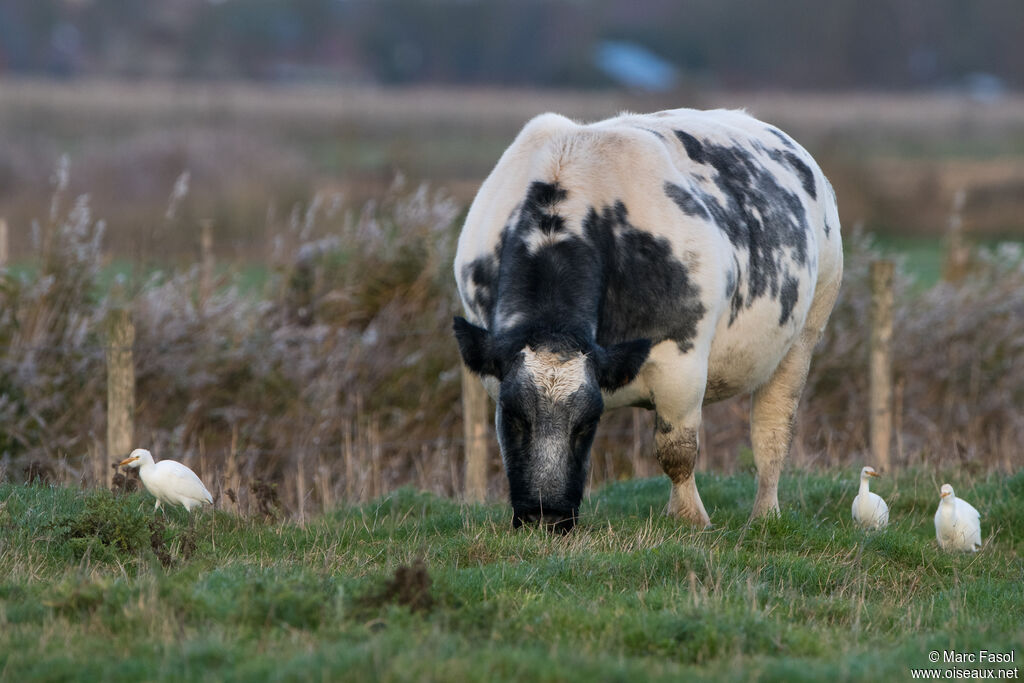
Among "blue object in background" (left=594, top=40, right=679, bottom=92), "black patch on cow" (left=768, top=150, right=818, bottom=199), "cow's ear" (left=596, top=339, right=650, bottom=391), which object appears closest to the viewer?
"cow's ear" (left=596, top=339, right=650, bottom=391)

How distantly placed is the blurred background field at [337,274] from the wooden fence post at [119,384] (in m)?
0.33

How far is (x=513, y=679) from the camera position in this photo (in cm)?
420

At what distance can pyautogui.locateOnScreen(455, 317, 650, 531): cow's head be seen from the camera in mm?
6090

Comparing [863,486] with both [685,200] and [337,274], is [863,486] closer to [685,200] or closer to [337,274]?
[685,200]

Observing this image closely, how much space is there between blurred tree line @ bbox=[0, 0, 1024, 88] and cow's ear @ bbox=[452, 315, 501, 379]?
59373 mm

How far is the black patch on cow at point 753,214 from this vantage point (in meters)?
7.39

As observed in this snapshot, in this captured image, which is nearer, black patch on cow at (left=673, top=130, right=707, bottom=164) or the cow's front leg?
the cow's front leg

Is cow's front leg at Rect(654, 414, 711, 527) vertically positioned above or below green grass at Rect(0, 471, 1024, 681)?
above

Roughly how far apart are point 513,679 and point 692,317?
3.11 meters

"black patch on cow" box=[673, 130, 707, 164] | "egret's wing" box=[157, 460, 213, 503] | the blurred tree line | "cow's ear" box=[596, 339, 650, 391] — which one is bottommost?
"egret's wing" box=[157, 460, 213, 503]

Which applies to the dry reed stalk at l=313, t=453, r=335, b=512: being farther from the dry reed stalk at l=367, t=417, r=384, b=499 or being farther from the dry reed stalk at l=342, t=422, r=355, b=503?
the dry reed stalk at l=367, t=417, r=384, b=499

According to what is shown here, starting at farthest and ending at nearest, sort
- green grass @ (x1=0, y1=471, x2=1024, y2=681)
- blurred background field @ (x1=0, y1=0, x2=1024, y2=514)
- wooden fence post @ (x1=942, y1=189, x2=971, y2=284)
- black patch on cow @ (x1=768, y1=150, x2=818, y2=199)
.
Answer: wooden fence post @ (x1=942, y1=189, x2=971, y2=284)
blurred background field @ (x1=0, y1=0, x2=1024, y2=514)
black patch on cow @ (x1=768, y1=150, x2=818, y2=199)
green grass @ (x1=0, y1=471, x2=1024, y2=681)

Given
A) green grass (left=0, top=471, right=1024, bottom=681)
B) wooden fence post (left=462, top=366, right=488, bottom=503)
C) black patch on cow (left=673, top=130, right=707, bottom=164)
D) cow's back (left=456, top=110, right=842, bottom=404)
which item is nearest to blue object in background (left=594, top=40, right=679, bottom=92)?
wooden fence post (left=462, top=366, right=488, bottom=503)

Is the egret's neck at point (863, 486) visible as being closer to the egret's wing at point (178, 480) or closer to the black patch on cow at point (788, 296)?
the black patch on cow at point (788, 296)
